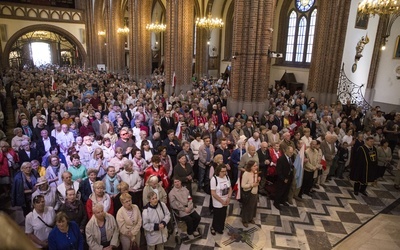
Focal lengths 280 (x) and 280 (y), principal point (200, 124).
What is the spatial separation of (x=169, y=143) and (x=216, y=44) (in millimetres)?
A: 22843

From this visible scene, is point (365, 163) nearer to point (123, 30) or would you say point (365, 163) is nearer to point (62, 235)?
point (62, 235)

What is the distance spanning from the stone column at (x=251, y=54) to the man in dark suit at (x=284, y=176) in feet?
18.3

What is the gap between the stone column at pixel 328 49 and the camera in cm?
1486

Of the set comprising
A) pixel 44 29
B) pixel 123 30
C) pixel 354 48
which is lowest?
pixel 354 48

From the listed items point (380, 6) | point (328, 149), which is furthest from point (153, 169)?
point (380, 6)

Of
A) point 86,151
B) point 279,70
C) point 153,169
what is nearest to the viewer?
point 153,169

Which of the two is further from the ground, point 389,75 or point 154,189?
point 389,75

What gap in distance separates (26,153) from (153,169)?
355cm

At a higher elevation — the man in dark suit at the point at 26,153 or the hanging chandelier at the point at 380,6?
the hanging chandelier at the point at 380,6

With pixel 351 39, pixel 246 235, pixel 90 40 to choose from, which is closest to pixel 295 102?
pixel 351 39

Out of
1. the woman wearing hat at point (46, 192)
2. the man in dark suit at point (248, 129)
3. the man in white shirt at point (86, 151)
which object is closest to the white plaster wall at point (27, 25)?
the man in white shirt at point (86, 151)

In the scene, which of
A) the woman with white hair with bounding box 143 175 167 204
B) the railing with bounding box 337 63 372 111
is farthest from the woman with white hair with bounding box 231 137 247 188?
the railing with bounding box 337 63 372 111

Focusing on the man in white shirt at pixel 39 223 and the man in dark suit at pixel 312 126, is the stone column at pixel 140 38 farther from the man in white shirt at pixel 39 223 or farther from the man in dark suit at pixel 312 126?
the man in white shirt at pixel 39 223

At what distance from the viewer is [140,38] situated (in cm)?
2350
